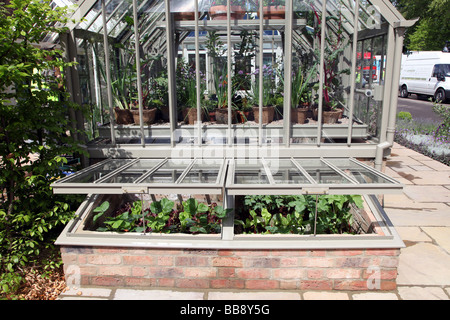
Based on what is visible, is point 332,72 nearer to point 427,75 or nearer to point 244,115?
point 244,115

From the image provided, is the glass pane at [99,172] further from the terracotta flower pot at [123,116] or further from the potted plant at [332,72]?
the potted plant at [332,72]

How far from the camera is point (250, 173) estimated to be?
11.7 ft

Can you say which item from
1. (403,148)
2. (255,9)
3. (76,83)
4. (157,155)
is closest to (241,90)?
(255,9)

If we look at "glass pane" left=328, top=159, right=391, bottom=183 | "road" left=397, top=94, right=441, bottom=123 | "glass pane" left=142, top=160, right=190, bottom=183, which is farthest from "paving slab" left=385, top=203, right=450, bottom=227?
"road" left=397, top=94, right=441, bottom=123

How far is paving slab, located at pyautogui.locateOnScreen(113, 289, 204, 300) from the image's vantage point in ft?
10.1

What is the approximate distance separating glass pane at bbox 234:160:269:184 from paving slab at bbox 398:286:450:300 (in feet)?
4.87

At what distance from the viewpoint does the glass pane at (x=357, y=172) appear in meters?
3.36

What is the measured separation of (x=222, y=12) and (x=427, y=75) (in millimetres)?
17966

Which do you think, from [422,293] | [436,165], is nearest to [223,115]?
[422,293]

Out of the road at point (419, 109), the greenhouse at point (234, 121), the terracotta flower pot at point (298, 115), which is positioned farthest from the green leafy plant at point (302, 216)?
the road at point (419, 109)

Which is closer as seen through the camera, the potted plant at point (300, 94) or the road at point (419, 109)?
the potted plant at point (300, 94)

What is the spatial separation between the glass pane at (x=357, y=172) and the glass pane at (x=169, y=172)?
162 centimetres

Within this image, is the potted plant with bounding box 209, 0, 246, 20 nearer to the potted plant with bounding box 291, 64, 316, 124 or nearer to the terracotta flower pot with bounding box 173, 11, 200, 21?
the terracotta flower pot with bounding box 173, 11, 200, 21

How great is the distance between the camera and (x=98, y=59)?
4.34 metres
